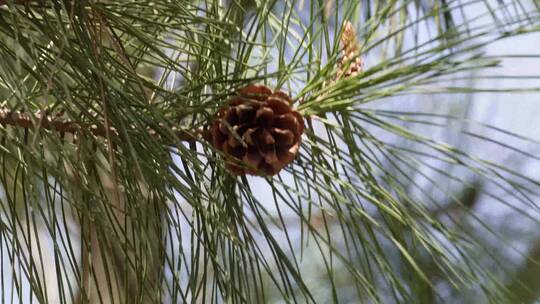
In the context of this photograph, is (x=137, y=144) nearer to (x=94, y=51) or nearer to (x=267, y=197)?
(x=94, y=51)

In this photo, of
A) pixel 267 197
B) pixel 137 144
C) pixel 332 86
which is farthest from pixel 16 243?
pixel 267 197

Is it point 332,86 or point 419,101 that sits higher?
point 419,101

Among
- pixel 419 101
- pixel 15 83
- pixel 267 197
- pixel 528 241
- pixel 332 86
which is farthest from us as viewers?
pixel 419 101

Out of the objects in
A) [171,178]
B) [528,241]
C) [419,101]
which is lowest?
[171,178]

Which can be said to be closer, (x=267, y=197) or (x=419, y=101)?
(x=267, y=197)

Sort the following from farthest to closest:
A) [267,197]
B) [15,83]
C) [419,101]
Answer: [419,101] < [267,197] < [15,83]

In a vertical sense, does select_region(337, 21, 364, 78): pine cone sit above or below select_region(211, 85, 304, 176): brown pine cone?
above

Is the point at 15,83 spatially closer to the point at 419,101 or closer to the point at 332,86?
the point at 332,86

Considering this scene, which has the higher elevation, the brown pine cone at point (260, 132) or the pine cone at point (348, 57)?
the pine cone at point (348, 57)
